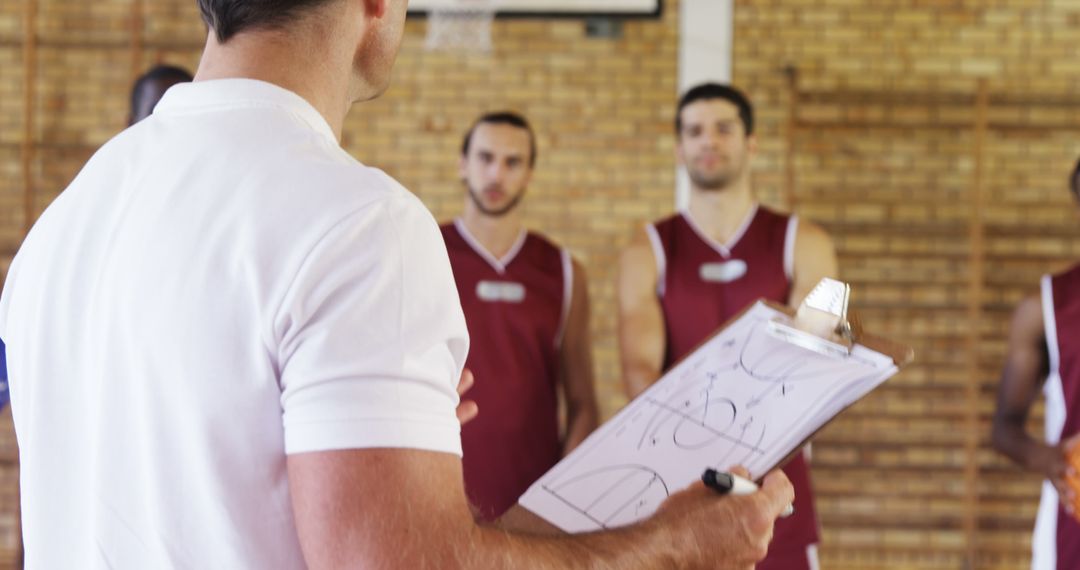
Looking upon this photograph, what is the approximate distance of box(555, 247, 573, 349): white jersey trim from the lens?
3.22 m

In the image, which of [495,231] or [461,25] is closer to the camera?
[495,231]

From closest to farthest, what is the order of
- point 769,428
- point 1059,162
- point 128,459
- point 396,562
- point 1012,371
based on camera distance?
1. point 396,562
2. point 128,459
3. point 769,428
4. point 1012,371
5. point 1059,162

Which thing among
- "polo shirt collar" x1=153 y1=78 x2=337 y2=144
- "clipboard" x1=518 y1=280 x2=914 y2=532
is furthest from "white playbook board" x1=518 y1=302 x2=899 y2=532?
"polo shirt collar" x1=153 y1=78 x2=337 y2=144

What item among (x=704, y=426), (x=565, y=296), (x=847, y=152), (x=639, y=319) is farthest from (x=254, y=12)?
(x=847, y=152)

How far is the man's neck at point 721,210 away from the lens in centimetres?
320

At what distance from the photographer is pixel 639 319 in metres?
2.99

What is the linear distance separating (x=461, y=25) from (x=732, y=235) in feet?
5.66

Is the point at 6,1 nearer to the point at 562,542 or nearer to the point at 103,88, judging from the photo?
the point at 103,88

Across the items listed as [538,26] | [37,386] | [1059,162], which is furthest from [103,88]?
[1059,162]

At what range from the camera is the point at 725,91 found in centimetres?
324

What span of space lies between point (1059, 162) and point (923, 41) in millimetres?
786

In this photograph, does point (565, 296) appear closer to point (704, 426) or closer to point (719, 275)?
point (719, 275)

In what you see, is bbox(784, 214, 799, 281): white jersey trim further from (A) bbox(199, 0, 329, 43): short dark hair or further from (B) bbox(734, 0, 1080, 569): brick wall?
(A) bbox(199, 0, 329, 43): short dark hair

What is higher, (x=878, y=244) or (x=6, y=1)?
(x=6, y=1)
